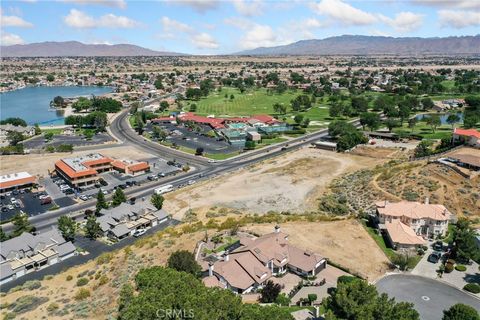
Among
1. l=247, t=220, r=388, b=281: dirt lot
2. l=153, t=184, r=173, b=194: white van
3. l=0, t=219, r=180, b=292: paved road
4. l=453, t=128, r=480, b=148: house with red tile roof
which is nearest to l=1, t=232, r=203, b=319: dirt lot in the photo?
l=0, t=219, r=180, b=292: paved road

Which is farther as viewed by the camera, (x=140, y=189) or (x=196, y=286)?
(x=140, y=189)

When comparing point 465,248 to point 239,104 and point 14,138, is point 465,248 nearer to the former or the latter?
point 14,138

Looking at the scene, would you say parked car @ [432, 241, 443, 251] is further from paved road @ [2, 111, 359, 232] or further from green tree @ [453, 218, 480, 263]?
paved road @ [2, 111, 359, 232]

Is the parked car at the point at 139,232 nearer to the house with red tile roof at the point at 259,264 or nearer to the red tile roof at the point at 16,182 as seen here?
the house with red tile roof at the point at 259,264

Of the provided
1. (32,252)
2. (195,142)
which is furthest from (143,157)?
(32,252)

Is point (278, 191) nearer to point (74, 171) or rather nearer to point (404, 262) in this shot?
point (404, 262)

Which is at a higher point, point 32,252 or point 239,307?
point 239,307
